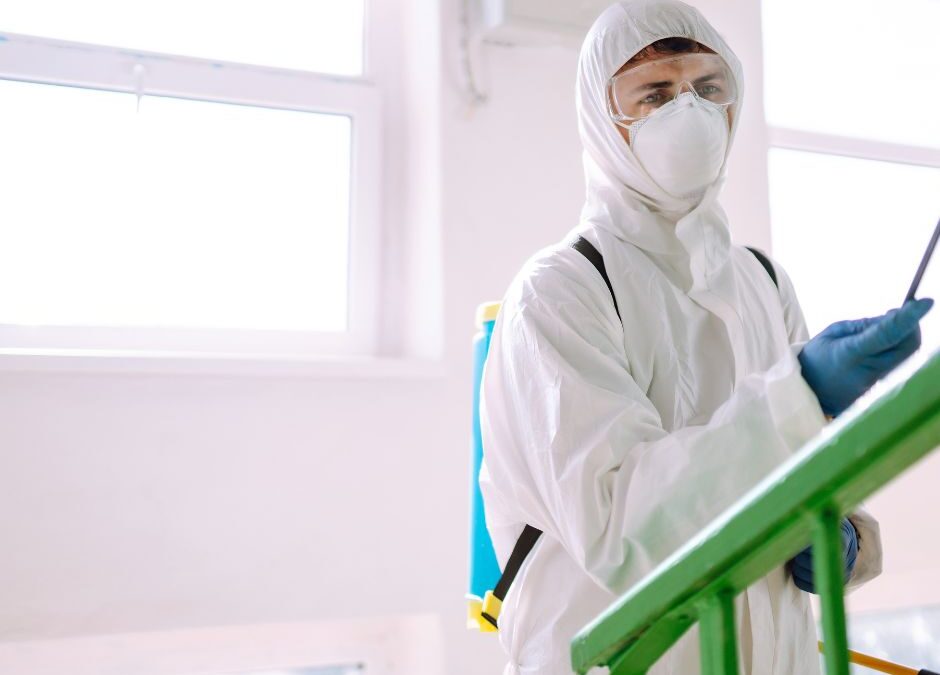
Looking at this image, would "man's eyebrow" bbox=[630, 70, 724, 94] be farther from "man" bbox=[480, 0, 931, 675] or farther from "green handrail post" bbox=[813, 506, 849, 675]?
"green handrail post" bbox=[813, 506, 849, 675]

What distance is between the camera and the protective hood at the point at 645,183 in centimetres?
123

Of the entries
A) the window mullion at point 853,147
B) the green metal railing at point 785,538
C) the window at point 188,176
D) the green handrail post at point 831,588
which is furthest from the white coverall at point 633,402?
the window mullion at point 853,147

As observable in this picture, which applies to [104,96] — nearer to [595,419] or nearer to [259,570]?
[259,570]

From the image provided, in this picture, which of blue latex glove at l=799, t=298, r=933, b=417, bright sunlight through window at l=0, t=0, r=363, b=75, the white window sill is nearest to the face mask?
blue latex glove at l=799, t=298, r=933, b=417

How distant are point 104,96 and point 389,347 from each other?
2.72 ft

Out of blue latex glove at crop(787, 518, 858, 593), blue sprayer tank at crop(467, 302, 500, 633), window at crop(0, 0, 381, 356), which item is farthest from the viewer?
window at crop(0, 0, 381, 356)

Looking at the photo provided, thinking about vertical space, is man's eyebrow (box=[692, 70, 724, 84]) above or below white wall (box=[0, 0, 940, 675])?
above

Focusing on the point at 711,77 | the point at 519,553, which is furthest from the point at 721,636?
the point at 711,77

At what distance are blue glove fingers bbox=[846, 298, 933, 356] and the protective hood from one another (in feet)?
1.25

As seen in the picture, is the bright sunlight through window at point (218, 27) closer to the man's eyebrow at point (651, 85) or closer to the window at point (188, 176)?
the window at point (188, 176)

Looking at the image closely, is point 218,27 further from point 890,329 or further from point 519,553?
point 890,329

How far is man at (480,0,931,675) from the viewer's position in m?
0.93

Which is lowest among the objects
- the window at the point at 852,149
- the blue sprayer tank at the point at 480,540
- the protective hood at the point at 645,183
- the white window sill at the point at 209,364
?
the blue sprayer tank at the point at 480,540

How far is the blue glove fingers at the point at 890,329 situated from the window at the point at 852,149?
2.13 m
